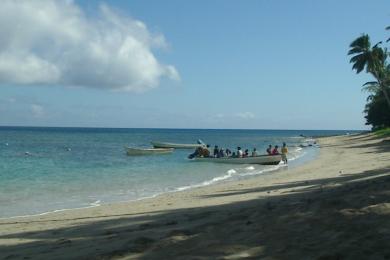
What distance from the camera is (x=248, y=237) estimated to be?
704 centimetres

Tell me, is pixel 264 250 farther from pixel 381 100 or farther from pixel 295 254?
pixel 381 100

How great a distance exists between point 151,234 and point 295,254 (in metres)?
3.39

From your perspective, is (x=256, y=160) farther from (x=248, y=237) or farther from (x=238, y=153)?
(x=248, y=237)

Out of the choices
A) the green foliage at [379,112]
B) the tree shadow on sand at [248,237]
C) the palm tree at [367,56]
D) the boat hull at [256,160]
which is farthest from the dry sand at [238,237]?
the green foliage at [379,112]

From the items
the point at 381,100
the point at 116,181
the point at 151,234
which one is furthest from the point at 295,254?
the point at 381,100

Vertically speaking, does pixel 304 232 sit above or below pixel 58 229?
above

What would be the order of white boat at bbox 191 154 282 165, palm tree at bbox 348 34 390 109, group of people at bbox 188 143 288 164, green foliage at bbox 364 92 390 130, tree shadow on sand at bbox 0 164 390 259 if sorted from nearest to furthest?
tree shadow on sand at bbox 0 164 390 259, white boat at bbox 191 154 282 165, group of people at bbox 188 143 288 164, palm tree at bbox 348 34 390 109, green foliage at bbox 364 92 390 130

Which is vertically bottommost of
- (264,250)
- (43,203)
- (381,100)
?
(43,203)

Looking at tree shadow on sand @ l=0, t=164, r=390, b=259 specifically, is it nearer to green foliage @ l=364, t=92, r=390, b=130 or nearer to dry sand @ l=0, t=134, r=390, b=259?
dry sand @ l=0, t=134, r=390, b=259

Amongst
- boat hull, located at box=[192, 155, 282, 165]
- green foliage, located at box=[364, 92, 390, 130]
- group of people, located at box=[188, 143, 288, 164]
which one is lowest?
boat hull, located at box=[192, 155, 282, 165]

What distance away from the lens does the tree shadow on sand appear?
6.00 m

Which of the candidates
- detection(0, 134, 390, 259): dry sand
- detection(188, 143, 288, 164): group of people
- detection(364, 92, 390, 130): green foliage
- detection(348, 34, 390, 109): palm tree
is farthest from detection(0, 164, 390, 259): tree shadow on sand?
detection(364, 92, 390, 130): green foliage

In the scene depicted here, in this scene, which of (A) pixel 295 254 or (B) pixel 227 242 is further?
(B) pixel 227 242

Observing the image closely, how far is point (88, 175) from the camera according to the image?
30.4 metres
